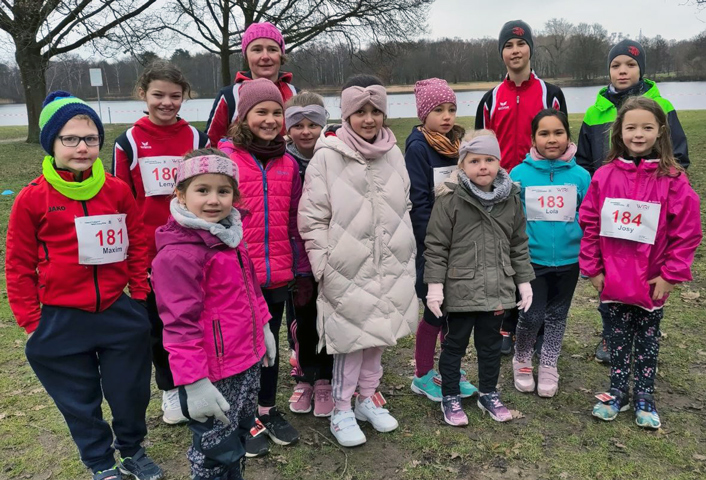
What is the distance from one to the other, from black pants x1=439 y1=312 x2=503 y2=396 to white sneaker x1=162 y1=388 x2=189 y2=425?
5.06 ft

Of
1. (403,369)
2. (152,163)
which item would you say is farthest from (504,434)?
(152,163)

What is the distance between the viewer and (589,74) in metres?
36.2

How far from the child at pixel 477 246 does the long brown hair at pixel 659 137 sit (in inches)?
25.1

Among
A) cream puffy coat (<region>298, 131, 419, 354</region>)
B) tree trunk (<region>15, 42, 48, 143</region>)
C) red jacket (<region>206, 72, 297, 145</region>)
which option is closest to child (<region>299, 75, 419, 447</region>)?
cream puffy coat (<region>298, 131, 419, 354</region>)

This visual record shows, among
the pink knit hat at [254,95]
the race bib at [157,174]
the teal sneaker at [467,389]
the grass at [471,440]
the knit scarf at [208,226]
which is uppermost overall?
the pink knit hat at [254,95]

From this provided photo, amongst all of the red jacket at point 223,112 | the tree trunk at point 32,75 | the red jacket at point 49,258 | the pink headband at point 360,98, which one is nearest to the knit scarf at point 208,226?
the red jacket at point 49,258

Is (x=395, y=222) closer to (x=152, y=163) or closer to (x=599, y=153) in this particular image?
(x=152, y=163)

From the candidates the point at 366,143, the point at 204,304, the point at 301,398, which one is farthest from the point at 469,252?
the point at 204,304

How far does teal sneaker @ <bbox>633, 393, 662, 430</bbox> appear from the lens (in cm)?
298

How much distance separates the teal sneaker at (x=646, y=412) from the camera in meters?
2.98

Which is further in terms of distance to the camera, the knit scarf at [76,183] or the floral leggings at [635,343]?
the floral leggings at [635,343]

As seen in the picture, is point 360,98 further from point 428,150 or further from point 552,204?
point 552,204

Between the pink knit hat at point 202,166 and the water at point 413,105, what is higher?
the water at point 413,105

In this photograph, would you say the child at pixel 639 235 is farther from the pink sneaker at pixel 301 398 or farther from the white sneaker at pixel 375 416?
the pink sneaker at pixel 301 398
